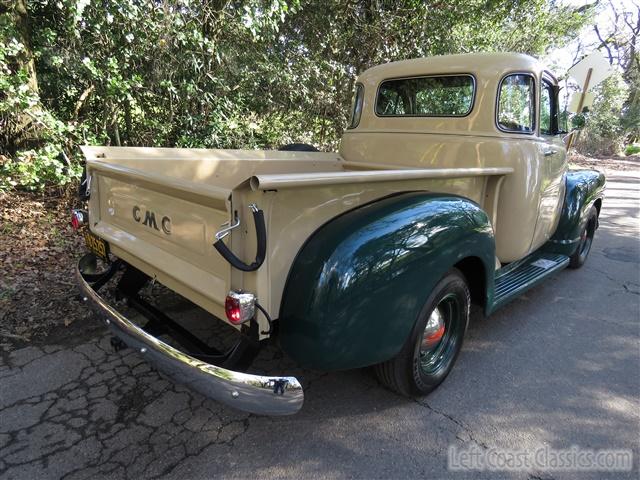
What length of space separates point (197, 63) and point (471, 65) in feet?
11.2

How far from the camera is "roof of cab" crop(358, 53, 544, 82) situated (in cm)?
319

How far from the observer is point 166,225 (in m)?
2.20

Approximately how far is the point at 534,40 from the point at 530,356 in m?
10.1

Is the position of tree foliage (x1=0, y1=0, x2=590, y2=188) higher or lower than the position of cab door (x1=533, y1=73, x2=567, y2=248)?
higher

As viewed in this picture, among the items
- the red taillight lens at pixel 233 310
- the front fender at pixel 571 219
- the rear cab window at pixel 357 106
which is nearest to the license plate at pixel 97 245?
the red taillight lens at pixel 233 310

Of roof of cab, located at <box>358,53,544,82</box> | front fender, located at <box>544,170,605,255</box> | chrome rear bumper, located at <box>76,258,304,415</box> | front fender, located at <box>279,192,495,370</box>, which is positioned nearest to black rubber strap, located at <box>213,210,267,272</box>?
front fender, located at <box>279,192,495,370</box>

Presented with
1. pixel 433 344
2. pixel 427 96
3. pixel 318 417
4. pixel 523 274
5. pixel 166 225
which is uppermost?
pixel 427 96

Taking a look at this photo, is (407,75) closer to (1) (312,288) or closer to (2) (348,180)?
(2) (348,180)

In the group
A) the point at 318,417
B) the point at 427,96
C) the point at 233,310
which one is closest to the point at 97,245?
the point at 233,310

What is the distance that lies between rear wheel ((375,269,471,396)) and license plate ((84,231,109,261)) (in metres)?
1.88

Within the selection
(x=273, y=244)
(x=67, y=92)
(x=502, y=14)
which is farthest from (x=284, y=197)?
(x=502, y=14)

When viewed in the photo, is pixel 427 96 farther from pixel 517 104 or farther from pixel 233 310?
pixel 233 310

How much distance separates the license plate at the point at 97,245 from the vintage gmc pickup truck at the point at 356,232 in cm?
2

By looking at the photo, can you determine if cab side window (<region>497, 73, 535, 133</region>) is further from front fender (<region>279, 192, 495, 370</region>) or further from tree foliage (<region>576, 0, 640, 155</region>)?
tree foliage (<region>576, 0, 640, 155</region>)
